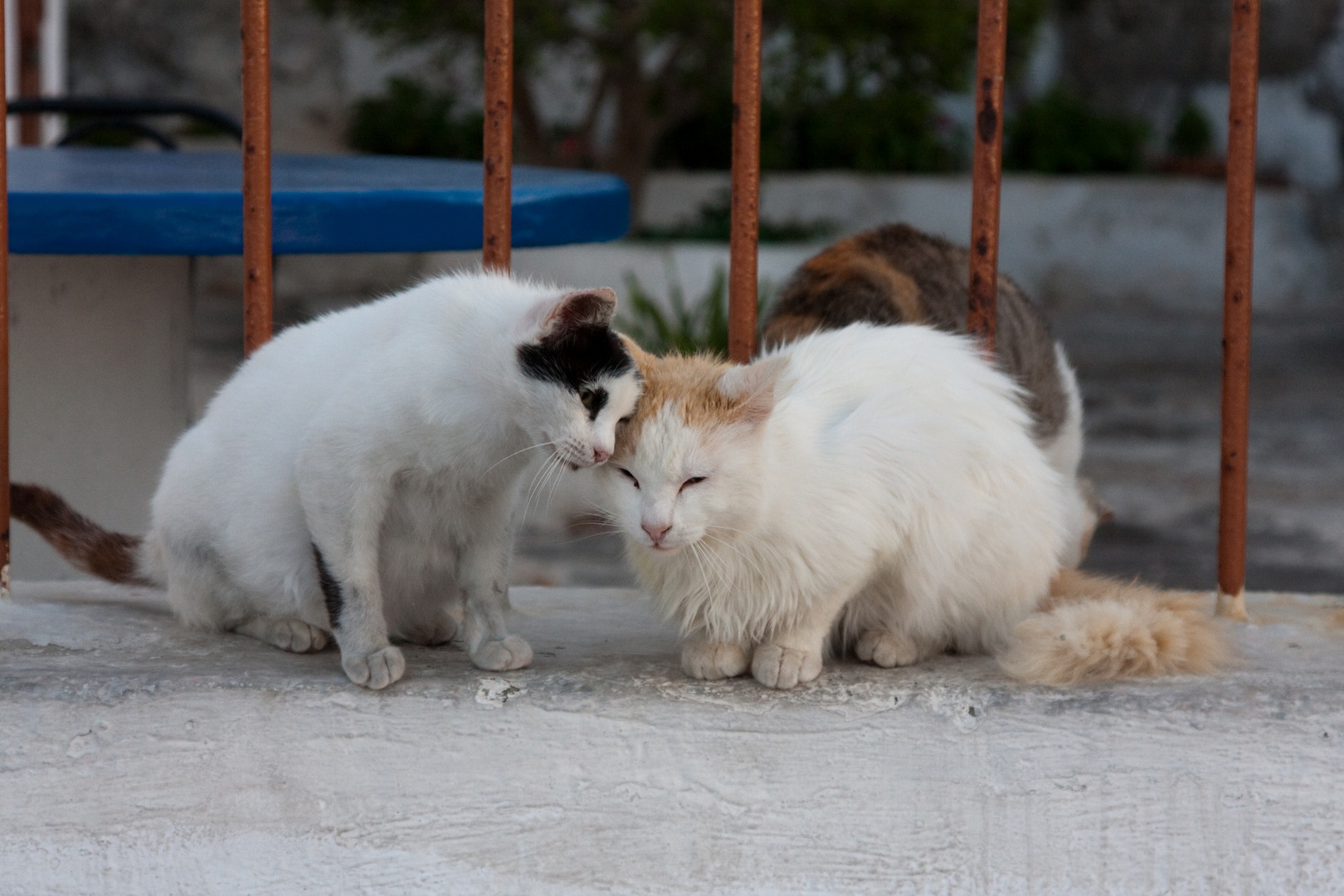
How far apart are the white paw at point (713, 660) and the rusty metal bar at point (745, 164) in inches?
16.8

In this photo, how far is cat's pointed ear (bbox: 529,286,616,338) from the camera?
1.55m

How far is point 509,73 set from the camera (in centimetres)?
187

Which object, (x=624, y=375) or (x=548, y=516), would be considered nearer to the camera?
(x=624, y=375)

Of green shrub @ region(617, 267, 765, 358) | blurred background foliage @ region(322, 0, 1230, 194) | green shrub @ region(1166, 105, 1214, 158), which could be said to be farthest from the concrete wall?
green shrub @ region(1166, 105, 1214, 158)

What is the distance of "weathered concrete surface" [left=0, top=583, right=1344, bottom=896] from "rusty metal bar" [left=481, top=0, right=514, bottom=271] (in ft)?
2.11

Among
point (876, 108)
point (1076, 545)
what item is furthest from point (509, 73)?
point (876, 108)

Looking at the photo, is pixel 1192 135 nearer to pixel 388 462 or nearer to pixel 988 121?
pixel 988 121

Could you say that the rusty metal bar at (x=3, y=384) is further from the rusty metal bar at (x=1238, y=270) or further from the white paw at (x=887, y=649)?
the rusty metal bar at (x=1238, y=270)

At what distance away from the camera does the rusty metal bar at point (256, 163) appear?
1.86 metres

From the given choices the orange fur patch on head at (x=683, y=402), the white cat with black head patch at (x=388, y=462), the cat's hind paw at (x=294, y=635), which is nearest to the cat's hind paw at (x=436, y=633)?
the white cat with black head patch at (x=388, y=462)

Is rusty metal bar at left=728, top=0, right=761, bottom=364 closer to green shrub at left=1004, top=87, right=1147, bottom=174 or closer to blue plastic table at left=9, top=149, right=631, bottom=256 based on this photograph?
blue plastic table at left=9, top=149, right=631, bottom=256

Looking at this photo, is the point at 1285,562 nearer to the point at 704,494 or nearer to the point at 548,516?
the point at 548,516

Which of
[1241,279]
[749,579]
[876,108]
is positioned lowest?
[749,579]

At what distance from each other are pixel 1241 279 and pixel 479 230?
1424 millimetres
